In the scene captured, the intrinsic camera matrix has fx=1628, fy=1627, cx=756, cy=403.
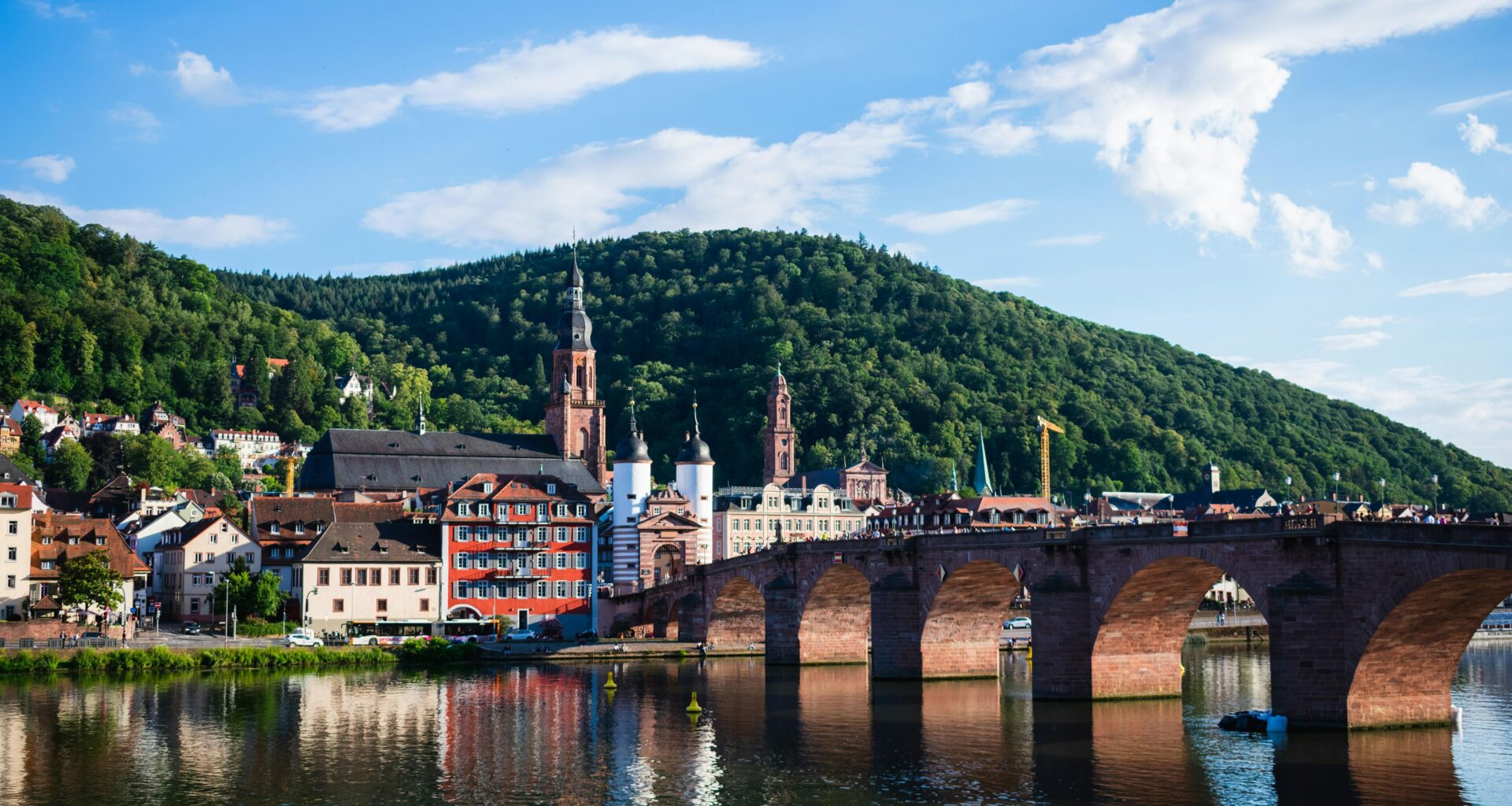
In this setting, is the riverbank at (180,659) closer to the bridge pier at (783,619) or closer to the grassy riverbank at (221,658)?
the grassy riverbank at (221,658)

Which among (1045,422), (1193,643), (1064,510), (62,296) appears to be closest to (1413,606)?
(1193,643)

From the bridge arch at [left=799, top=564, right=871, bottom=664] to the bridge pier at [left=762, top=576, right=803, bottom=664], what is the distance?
13.3 inches

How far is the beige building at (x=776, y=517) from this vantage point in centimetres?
14875

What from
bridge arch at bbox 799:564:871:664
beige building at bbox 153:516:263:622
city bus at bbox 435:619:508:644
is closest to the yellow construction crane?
city bus at bbox 435:619:508:644

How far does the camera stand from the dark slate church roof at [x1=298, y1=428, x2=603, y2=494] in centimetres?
12850

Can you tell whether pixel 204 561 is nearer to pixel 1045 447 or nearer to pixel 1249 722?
pixel 1249 722

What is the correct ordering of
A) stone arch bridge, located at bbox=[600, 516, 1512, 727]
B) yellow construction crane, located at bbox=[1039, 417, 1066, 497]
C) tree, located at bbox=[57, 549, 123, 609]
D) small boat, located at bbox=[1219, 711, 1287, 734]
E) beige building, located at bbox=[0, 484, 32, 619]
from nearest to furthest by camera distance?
stone arch bridge, located at bbox=[600, 516, 1512, 727] → small boat, located at bbox=[1219, 711, 1287, 734] → tree, located at bbox=[57, 549, 123, 609] → beige building, located at bbox=[0, 484, 32, 619] → yellow construction crane, located at bbox=[1039, 417, 1066, 497]

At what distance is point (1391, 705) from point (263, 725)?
128ft

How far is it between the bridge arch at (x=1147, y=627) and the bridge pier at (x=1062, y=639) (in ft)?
1.54

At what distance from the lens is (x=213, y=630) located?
9488cm

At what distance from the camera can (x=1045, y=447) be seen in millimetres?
195000

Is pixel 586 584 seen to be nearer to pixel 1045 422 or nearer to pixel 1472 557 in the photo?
pixel 1472 557

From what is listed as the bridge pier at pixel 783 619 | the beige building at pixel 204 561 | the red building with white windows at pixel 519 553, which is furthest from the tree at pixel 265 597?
the bridge pier at pixel 783 619

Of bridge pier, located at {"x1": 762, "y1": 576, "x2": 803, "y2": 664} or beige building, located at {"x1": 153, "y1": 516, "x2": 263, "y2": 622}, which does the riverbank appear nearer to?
beige building, located at {"x1": 153, "y1": 516, "x2": 263, "y2": 622}
